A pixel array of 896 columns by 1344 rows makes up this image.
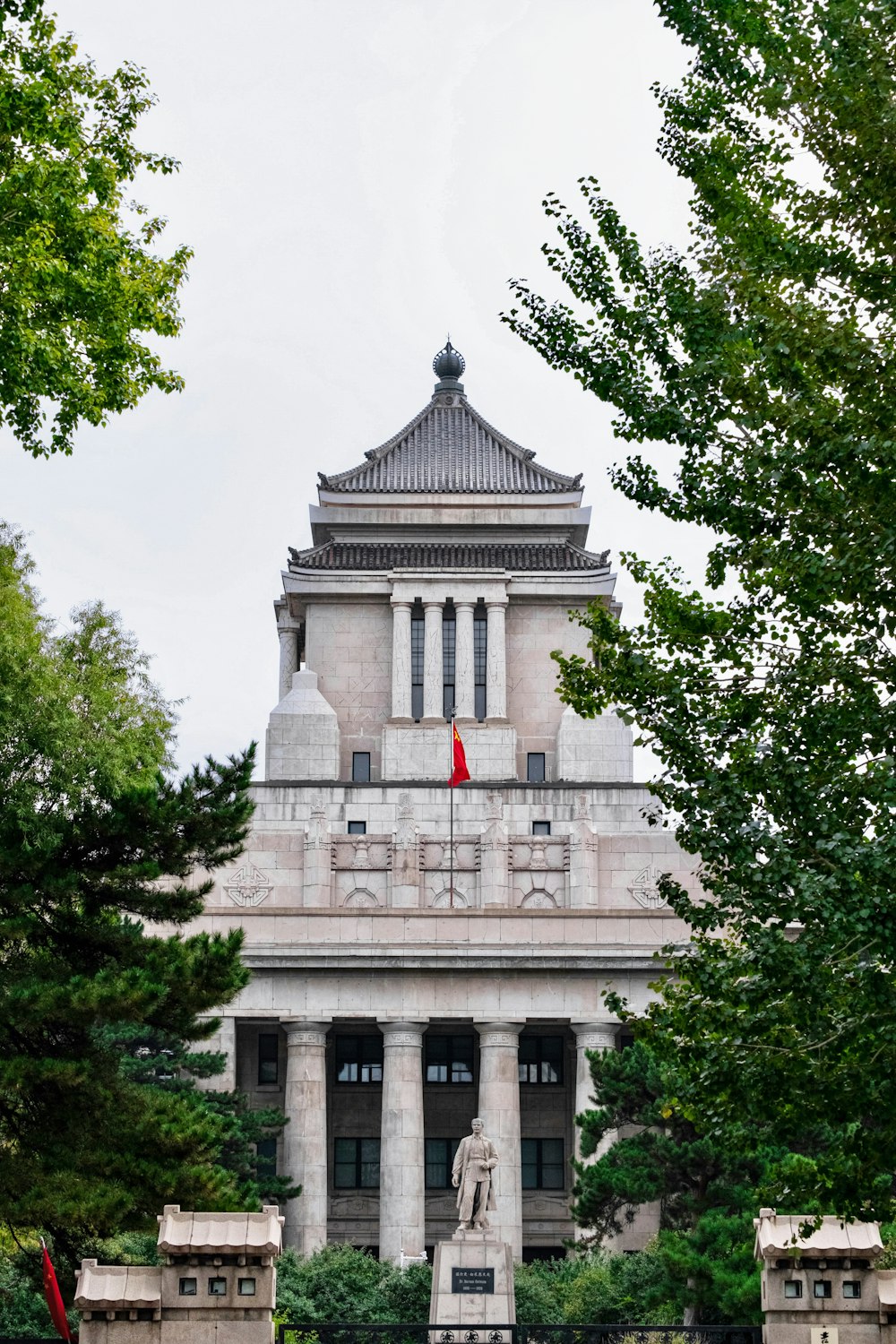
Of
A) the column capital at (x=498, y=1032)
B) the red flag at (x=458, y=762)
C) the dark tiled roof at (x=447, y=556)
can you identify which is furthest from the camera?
the dark tiled roof at (x=447, y=556)

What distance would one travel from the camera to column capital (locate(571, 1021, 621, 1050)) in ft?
195

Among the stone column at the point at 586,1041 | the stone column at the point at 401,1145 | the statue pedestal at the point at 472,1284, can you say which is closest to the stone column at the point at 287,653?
the stone column at the point at 401,1145

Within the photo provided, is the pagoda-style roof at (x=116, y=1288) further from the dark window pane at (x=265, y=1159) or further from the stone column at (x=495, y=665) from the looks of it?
the stone column at (x=495, y=665)

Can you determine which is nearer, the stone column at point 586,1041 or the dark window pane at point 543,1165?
the stone column at point 586,1041

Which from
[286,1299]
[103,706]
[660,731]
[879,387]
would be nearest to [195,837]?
[103,706]

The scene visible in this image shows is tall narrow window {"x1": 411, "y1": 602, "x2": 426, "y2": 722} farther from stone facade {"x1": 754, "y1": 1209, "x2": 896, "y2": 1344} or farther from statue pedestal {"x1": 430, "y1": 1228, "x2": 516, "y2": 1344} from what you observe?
stone facade {"x1": 754, "y1": 1209, "x2": 896, "y2": 1344}

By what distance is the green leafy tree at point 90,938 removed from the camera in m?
25.0

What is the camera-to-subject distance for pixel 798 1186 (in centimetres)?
1938

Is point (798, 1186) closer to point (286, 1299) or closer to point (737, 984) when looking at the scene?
point (737, 984)

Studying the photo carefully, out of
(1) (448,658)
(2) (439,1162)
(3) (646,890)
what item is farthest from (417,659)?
(2) (439,1162)

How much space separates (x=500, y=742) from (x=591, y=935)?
11.2 m

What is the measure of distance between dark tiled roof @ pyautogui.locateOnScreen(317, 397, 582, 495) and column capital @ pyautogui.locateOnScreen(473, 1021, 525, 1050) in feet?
73.4

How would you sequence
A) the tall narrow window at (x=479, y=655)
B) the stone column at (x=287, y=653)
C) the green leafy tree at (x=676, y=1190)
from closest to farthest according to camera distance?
1. the green leafy tree at (x=676, y=1190)
2. the tall narrow window at (x=479, y=655)
3. the stone column at (x=287, y=653)

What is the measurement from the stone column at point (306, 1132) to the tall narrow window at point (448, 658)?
1432 cm
